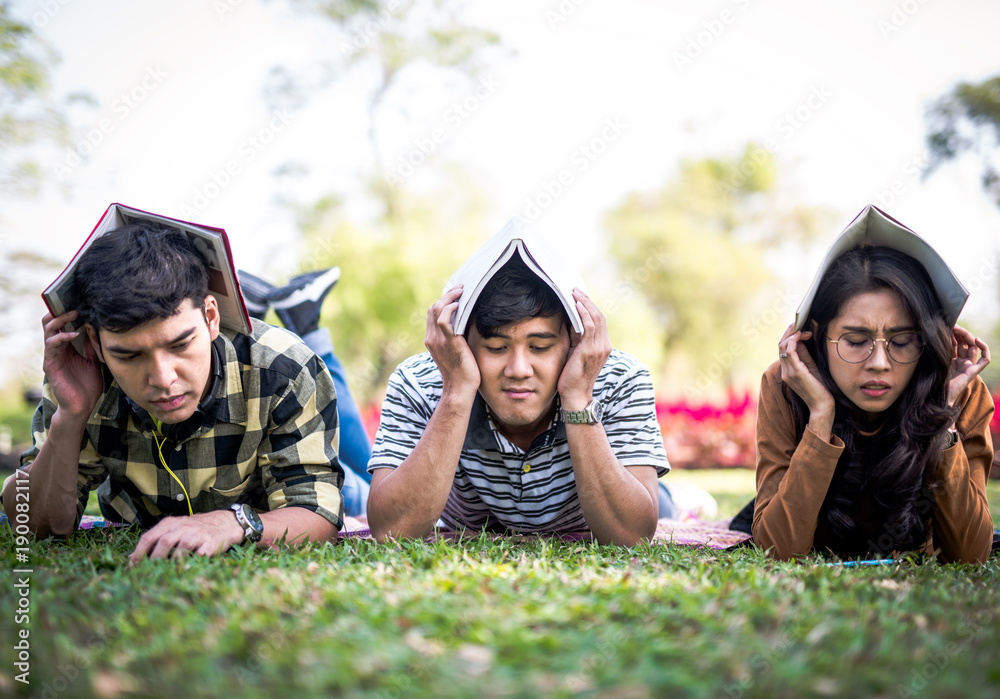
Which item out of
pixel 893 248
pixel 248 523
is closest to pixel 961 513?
pixel 893 248

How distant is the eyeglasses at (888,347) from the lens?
3.11 m

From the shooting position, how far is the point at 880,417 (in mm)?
3316

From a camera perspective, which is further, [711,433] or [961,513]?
[711,433]

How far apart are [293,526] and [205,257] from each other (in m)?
1.18

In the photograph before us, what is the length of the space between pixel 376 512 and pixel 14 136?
45.0 feet

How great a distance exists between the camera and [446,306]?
10.3 feet

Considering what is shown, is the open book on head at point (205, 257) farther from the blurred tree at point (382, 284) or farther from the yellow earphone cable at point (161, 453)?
the blurred tree at point (382, 284)

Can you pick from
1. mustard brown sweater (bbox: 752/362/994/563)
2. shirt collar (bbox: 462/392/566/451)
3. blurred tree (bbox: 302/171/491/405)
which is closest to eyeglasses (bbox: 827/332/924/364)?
mustard brown sweater (bbox: 752/362/994/563)

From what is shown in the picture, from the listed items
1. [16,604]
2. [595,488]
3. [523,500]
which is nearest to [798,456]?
[595,488]

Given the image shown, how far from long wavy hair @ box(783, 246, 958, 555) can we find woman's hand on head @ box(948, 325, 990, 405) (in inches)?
1.7

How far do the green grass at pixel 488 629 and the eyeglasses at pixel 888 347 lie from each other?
2.99ft

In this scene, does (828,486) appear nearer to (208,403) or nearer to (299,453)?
(299,453)

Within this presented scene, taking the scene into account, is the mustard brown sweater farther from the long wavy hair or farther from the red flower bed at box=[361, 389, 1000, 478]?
the red flower bed at box=[361, 389, 1000, 478]

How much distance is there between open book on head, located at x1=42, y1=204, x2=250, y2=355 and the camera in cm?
288
